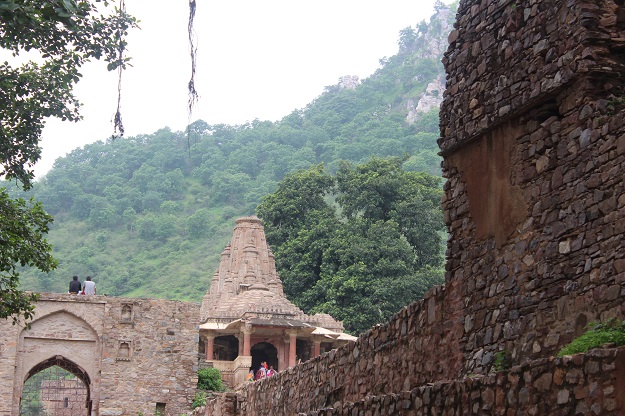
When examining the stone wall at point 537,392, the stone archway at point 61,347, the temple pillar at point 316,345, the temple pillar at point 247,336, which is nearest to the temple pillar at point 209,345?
the temple pillar at point 247,336

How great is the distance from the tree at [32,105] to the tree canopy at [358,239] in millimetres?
25670

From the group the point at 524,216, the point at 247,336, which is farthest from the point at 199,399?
the point at 524,216

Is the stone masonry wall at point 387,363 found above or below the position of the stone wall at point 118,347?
below

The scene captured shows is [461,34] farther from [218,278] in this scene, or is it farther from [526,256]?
[218,278]

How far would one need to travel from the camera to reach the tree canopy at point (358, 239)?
4250cm

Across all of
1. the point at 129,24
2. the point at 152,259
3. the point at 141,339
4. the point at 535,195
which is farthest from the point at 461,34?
the point at 152,259

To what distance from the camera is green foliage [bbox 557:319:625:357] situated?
6.30m

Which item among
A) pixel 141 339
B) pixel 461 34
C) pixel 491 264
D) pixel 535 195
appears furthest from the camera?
pixel 141 339

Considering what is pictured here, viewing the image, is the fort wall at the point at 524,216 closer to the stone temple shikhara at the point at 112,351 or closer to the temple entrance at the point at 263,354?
the stone temple shikhara at the point at 112,351

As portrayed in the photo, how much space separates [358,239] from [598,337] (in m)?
38.5

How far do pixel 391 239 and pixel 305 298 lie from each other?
446cm

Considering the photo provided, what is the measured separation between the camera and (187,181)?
3420 inches

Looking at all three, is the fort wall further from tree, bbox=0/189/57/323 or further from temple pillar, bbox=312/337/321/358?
temple pillar, bbox=312/337/321/358

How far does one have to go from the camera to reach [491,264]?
26.9 feet
